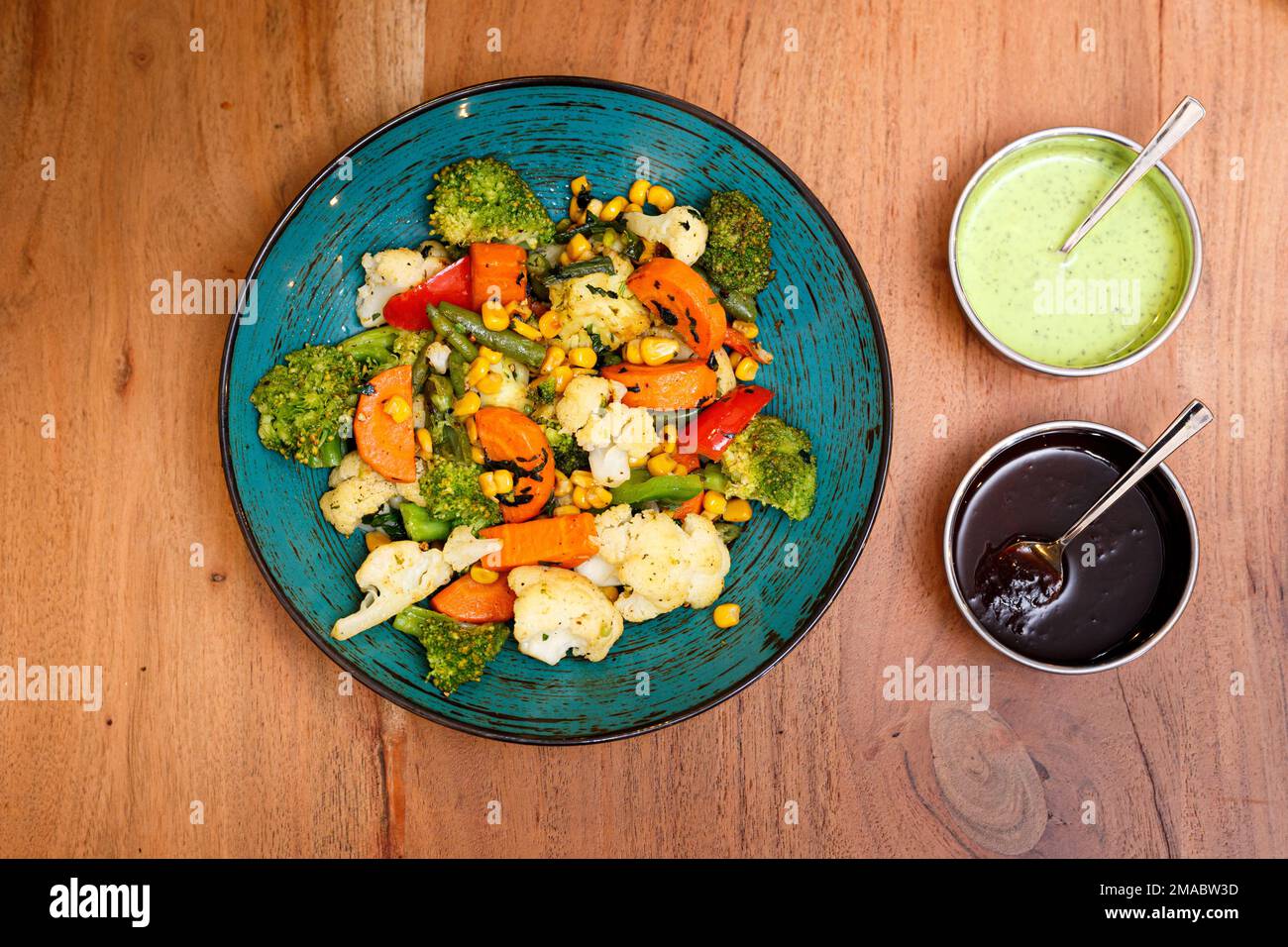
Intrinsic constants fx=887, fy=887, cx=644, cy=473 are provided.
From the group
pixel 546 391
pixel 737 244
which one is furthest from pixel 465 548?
pixel 737 244

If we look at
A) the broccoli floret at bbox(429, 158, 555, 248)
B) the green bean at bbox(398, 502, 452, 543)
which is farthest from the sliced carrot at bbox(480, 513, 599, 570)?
the broccoli floret at bbox(429, 158, 555, 248)

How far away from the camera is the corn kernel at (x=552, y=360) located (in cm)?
288

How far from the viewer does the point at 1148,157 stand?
113 inches

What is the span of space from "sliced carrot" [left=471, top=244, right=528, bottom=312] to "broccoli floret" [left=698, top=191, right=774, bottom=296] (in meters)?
0.63

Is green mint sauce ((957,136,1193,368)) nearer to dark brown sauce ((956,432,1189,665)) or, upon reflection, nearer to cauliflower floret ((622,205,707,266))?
dark brown sauce ((956,432,1189,665))

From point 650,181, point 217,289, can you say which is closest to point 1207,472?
point 650,181

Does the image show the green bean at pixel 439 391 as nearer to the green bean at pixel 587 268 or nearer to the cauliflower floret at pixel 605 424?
the cauliflower floret at pixel 605 424

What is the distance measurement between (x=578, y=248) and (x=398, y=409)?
801 millimetres

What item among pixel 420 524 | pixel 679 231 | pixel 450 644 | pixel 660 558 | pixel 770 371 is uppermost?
pixel 679 231

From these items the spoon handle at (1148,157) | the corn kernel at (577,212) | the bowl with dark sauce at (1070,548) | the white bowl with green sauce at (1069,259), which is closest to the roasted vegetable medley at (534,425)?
the corn kernel at (577,212)

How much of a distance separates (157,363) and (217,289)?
0.34 m

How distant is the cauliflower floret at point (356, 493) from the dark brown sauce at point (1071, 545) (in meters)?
1.90

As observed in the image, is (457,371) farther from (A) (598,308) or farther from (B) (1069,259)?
(B) (1069,259)

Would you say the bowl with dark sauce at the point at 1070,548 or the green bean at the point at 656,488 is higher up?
the green bean at the point at 656,488
